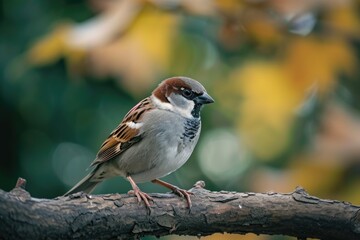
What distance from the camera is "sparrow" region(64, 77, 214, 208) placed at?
2496 mm

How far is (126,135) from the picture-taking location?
103 inches

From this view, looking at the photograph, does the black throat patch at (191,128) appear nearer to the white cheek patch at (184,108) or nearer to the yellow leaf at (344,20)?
the white cheek patch at (184,108)

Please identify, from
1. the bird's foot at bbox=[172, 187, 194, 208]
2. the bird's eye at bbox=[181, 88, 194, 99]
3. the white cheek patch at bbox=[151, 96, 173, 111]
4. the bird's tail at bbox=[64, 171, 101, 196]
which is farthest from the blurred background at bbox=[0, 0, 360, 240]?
the bird's foot at bbox=[172, 187, 194, 208]

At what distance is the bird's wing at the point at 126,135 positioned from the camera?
259 centimetres

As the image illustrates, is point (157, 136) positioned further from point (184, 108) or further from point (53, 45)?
point (53, 45)

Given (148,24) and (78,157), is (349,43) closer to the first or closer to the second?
(148,24)

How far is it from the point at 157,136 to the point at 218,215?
0.45 meters

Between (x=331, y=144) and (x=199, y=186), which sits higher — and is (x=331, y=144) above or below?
above

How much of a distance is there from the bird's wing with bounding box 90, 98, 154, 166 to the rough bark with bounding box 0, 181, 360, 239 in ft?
1.27

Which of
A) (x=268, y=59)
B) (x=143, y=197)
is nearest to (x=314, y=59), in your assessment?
(x=268, y=59)

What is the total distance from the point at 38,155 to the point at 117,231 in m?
3.45

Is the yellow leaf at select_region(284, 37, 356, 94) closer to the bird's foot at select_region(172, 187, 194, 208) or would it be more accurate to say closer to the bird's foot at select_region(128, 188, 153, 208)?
the bird's foot at select_region(172, 187, 194, 208)

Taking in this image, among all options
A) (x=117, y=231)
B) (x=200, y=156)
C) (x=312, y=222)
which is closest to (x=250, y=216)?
(x=312, y=222)

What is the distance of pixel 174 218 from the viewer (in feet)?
7.08
